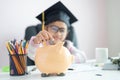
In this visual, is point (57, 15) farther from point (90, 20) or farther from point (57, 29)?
point (90, 20)

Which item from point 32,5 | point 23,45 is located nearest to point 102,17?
point 32,5

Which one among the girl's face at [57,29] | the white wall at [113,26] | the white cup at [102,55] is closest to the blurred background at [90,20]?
the white wall at [113,26]

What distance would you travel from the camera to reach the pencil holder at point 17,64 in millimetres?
906

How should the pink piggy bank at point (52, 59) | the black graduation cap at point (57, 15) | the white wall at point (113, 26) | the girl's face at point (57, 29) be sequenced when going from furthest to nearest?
the white wall at point (113, 26) < the girl's face at point (57, 29) < the black graduation cap at point (57, 15) < the pink piggy bank at point (52, 59)

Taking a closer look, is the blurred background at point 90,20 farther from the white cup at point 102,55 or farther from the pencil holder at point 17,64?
the pencil holder at point 17,64

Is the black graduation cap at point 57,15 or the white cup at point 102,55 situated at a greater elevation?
the black graduation cap at point 57,15

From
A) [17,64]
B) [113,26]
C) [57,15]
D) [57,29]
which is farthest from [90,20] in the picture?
[17,64]

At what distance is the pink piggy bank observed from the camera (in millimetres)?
831

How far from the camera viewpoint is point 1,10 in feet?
5.93

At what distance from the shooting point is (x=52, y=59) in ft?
2.72

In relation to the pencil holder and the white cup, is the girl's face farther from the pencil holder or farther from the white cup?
the pencil holder

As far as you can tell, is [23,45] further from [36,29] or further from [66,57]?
[36,29]

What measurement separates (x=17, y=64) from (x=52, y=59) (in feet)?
0.58

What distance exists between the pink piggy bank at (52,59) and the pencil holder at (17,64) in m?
0.09
